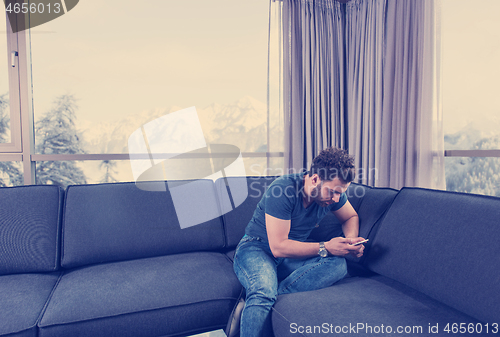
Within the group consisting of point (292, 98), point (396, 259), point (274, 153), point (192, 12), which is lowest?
point (396, 259)

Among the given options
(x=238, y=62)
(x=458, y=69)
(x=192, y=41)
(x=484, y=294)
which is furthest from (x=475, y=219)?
(x=192, y=41)

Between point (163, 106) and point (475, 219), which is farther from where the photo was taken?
point (163, 106)

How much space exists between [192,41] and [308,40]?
1279mm

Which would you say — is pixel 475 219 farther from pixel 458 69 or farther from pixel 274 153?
pixel 274 153

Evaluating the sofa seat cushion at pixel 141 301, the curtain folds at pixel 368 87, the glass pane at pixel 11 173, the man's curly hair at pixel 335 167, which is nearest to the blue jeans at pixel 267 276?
the sofa seat cushion at pixel 141 301

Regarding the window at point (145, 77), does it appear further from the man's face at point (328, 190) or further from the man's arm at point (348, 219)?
the man's face at point (328, 190)

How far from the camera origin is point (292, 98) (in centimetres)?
282

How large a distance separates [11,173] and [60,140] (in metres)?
0.52

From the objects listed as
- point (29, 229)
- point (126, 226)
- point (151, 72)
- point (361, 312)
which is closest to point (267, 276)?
point (361, 312)

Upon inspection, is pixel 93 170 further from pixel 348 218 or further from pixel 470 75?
pixel 470 75

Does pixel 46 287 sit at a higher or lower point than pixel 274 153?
lower

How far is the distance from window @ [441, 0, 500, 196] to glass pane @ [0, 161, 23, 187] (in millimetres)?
3413

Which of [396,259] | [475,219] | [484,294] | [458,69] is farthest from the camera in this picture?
[458,69]

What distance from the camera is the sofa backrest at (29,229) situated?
149 cm
